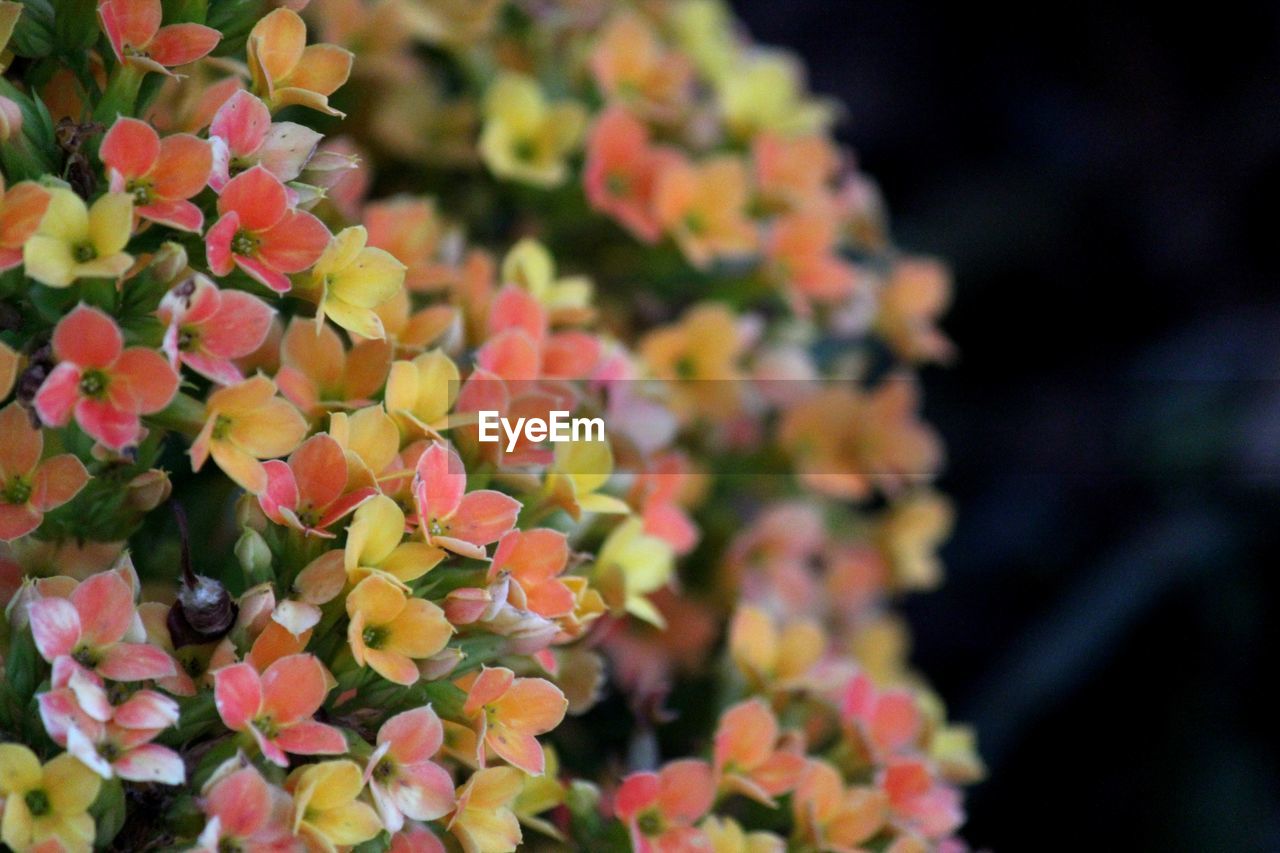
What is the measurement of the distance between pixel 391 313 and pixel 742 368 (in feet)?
1.24

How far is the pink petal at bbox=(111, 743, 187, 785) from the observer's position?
440 millimetres

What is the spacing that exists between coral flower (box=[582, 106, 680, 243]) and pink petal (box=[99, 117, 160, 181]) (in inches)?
14.4

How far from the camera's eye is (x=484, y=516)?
52cm

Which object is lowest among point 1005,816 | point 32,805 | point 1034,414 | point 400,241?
point 1005,816

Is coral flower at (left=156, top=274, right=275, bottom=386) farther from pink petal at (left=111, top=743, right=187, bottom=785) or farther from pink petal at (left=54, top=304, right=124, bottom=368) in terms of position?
pink petal at (left=111, top=743, right=187, bottom=785)

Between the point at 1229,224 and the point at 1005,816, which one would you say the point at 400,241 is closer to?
the point at 1005,816

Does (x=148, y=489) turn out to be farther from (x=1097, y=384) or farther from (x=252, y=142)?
(x=1097, y=384)

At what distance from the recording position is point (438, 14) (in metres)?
0.85

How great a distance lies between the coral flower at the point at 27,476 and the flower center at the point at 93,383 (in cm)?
4

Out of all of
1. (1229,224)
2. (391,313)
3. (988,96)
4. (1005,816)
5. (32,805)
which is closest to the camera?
(32,805)

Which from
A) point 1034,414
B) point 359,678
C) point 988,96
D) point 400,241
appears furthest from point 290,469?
point 988,96

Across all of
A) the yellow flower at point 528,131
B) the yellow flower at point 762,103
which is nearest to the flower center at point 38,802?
the yellow flower at point 528,131

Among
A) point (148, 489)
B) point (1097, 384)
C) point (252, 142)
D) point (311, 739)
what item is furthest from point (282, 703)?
point (1097, 384)

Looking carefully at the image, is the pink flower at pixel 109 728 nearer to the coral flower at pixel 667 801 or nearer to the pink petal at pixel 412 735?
the pink petal at pixel 412 735
